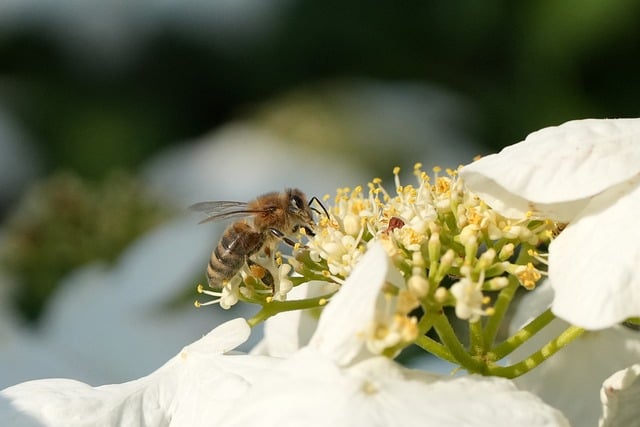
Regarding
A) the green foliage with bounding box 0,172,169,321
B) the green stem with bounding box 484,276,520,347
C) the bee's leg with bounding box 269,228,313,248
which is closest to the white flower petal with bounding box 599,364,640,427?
the green stem with bounding box 484,276,520,347

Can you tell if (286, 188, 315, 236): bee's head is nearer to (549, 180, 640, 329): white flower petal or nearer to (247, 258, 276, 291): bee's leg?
(247, 258, 276, 291): bee's leg

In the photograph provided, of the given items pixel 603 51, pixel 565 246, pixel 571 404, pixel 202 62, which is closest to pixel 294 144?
pixel 202 62

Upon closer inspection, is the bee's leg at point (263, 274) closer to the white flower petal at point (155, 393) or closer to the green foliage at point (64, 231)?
the white flower petal at point (155, 393)

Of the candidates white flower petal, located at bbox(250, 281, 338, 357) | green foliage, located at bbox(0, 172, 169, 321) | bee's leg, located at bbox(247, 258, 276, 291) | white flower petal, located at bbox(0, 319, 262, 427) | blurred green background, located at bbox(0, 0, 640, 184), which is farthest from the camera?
blurred green background, located at bbox(0, 0, 640, 184)

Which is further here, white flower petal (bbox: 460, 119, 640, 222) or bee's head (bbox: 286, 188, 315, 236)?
bee's head (bbox: 286, 188, 315, 236)

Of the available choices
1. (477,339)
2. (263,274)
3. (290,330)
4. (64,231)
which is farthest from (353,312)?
(64,231)

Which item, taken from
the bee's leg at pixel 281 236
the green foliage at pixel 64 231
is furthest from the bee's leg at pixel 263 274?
the green foliage at pixel 64 231
